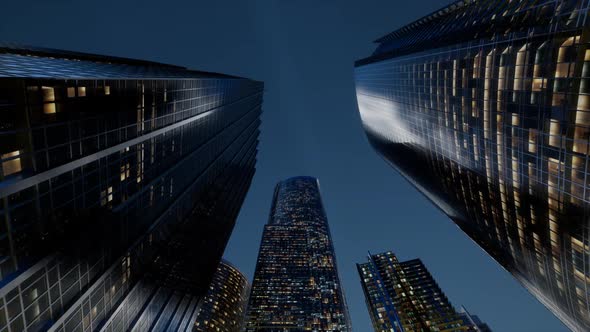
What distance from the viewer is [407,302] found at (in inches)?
6526

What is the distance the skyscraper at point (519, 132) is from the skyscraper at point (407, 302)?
77231 millimetres

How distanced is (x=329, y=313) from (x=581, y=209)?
13388 cm

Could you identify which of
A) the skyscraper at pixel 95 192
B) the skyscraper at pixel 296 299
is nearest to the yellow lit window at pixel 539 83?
the skyscraper at pixel 95 192

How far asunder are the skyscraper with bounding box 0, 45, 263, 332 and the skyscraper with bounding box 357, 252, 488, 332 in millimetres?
109687

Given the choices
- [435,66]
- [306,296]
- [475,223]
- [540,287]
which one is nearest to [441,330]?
[306,296]

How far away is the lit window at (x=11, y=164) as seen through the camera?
22.9m

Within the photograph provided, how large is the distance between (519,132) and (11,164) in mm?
57914

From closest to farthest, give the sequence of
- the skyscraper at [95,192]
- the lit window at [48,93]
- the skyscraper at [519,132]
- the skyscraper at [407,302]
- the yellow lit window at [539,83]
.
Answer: the skyscraper at [95,192], the lit window at [48,93], the skyscraper at [519,132], the yellow lit window at [539,83], the skyscraper at [407,302]

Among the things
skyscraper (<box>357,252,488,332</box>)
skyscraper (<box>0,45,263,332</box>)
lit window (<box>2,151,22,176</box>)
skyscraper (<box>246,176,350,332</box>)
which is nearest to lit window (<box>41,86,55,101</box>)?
skyscraper (<box>0,45,263,332</box>)

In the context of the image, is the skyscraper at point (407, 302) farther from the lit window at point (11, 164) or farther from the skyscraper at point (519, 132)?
the lit window at point (11, 164)

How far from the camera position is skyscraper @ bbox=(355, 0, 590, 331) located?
39.0 meters

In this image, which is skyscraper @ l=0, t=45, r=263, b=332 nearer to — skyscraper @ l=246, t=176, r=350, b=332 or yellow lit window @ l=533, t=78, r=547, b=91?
yellow lit window @ l=533, t=78, r=547, b=91

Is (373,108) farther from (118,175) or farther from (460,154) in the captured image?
(118,175)

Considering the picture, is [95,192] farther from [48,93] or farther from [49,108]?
[48,93]
